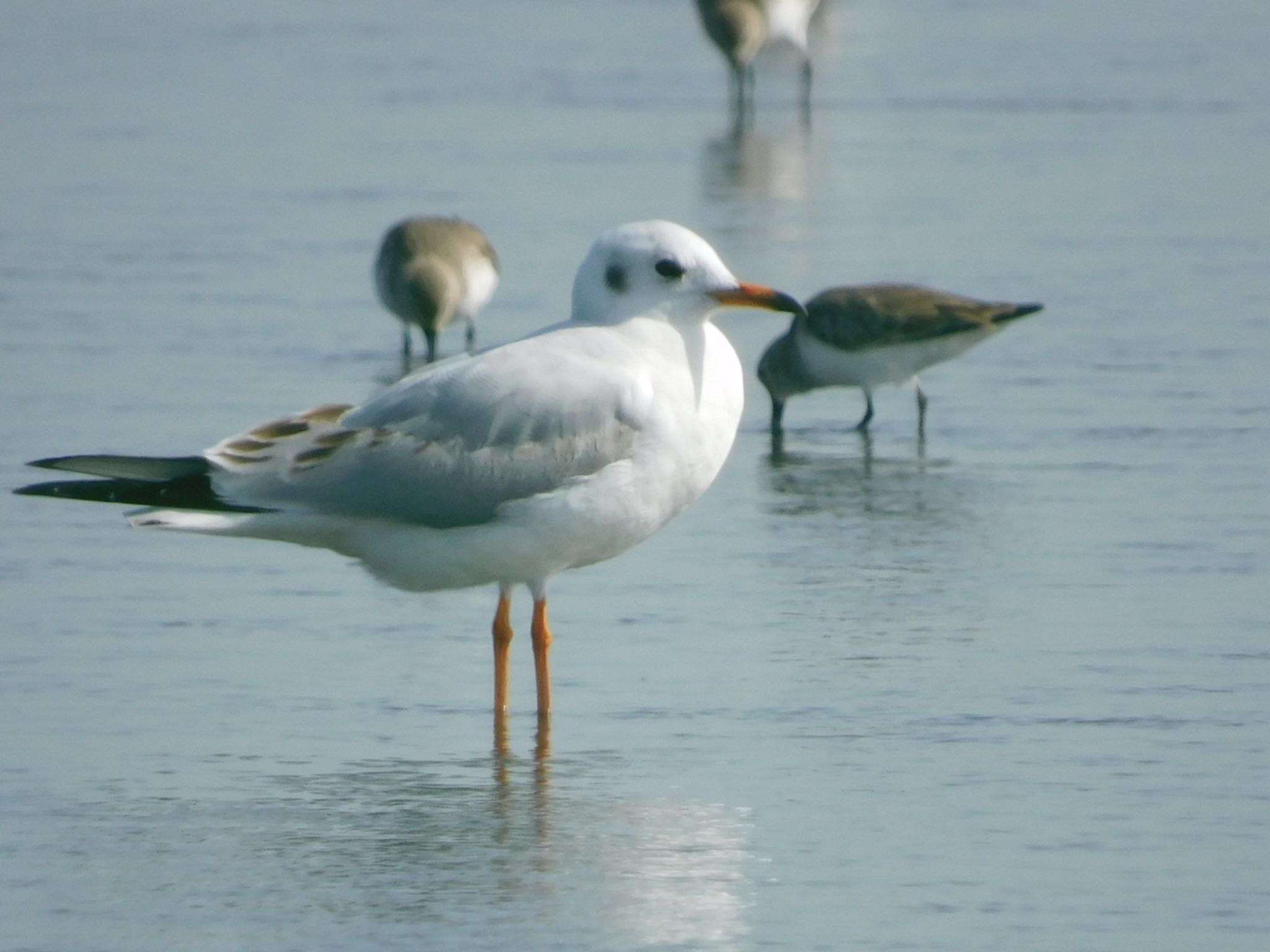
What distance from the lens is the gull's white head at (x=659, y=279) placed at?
6.88 metres

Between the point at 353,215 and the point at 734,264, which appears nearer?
the point at 734,264

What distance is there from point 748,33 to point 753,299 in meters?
16.1

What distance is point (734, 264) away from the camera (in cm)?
1434

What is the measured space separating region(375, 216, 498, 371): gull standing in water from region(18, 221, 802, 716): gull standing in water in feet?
18.2

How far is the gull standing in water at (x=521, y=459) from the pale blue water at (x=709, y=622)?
16.7 inches

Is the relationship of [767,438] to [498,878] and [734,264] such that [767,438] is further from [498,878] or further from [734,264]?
[498,878]

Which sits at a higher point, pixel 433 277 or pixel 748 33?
pixel 748 33

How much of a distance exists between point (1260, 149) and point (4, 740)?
13098 mm

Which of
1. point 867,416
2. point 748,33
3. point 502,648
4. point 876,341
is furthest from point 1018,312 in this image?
point 748,33

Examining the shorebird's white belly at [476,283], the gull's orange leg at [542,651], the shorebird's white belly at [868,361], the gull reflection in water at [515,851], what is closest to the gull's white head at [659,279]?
the gull's orange leg at [542,651]

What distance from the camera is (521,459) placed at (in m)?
6.73

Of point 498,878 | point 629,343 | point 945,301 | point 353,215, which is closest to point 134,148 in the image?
point 353,215

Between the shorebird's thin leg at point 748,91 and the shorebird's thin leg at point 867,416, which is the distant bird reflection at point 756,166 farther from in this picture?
the shorebird's thin leg at point 867,416

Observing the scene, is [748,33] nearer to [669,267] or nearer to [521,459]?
[669,267]
